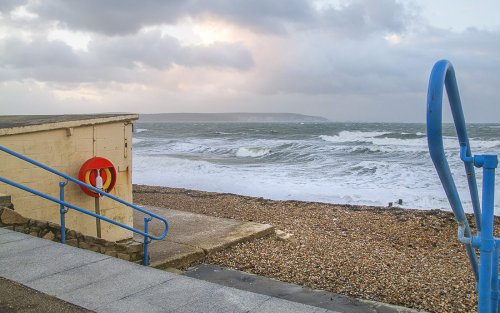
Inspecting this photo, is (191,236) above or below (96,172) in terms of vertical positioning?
below

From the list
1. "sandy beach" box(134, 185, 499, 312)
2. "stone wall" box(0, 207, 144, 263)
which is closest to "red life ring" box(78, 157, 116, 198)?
"stone wall" box(0, 207, 144, 263)

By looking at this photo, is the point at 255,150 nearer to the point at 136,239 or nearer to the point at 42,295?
the point at 136,239

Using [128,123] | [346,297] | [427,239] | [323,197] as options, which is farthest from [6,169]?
[323,197]

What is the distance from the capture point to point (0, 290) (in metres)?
3.27

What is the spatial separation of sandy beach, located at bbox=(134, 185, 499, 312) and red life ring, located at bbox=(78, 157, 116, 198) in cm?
172

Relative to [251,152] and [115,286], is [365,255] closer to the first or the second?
Answer: [115,286]

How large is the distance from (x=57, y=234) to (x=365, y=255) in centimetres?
414

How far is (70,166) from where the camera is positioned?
5.68 metres

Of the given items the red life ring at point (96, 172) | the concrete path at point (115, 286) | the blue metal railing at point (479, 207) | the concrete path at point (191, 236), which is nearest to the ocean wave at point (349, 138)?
the concrete path at point (191, 236)

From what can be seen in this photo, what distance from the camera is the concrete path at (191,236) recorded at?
5582 mm

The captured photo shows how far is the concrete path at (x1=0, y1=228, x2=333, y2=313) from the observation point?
3.17 meters

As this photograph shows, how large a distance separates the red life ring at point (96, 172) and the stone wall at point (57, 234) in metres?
0.91

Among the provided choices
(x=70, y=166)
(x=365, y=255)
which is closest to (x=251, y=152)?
(x=365, y=255)

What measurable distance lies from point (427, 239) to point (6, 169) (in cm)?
680
